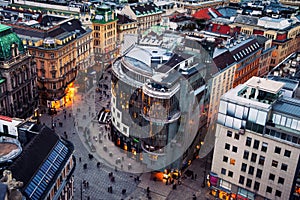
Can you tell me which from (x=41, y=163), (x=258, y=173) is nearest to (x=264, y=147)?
(x=258, y=173)

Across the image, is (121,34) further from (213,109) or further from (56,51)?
(213,109)

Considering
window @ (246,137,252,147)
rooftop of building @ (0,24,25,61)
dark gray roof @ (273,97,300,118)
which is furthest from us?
rooftop of building @ (0,24,25,61)

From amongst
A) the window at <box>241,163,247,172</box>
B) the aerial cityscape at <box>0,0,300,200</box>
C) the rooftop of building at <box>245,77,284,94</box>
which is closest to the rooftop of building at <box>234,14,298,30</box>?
the aerial cityscape at <box>0,0,300,200</box>

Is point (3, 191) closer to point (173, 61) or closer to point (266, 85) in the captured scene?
point (266, 85)

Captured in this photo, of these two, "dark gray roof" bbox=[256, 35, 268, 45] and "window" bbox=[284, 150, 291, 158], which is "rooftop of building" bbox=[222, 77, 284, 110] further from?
"dark gray roof" bbox=[256, 35, 268, 45]

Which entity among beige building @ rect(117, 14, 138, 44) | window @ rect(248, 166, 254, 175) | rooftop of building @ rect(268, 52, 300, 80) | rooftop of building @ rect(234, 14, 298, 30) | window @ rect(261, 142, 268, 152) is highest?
rooftop of building @ rect(234, 14, 298, 30)

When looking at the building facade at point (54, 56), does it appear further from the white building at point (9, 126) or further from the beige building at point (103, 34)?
the white building at point (9, 126)

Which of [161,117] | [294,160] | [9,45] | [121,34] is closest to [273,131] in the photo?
[294,160]
